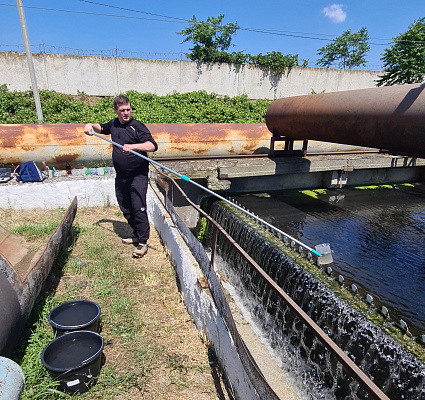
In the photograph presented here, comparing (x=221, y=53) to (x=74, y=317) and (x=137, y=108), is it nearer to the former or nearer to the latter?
(x=137, y=108)

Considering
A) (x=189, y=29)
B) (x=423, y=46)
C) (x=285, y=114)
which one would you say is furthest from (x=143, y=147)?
(x=189, y=29)

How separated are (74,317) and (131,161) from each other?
1.99 m

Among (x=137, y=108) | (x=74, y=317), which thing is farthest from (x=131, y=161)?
(x=137, y=108)

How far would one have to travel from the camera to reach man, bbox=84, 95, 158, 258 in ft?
12.5

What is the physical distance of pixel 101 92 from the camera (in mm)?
17797

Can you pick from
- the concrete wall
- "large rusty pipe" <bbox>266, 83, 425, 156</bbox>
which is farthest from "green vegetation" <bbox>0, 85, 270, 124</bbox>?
"large rusty pipe" <bbox>266, 83, 425, 156</bbox>

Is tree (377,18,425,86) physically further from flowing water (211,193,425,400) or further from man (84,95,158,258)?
man (84,95,158,258)

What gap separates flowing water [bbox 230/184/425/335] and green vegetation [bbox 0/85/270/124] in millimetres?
7858

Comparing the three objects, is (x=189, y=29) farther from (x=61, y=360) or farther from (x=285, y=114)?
(x=61, y=360)

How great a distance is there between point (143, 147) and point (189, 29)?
27054 millimetres

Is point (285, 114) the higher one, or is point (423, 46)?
point (423, 46)

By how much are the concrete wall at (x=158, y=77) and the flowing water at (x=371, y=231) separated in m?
13.9

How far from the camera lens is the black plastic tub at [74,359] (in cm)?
213

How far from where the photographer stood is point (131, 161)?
12.9ft
